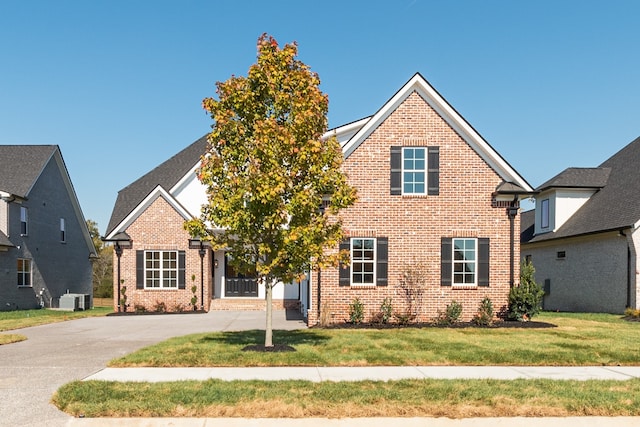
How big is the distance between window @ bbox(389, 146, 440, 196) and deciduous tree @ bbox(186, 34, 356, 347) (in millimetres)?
5632

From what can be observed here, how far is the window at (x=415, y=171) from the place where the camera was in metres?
15.9

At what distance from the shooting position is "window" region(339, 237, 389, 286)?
615 inches

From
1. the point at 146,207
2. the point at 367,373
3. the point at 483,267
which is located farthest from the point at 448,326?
the point at 146,207

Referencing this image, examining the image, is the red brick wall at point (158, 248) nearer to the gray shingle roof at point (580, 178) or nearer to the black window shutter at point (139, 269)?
the black window shutter at point (139, 269)

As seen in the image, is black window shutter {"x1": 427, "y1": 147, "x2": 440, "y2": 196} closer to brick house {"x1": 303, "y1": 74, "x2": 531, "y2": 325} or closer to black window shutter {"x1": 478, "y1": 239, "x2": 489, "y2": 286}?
brick house {"x1": 303, "y1": 74, "x2": 531, "y2": 325}

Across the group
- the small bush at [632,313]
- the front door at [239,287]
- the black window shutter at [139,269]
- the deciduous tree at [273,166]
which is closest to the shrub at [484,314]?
the small bush at [632,313]

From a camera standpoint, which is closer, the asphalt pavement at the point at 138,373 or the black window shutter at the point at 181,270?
the asphalt pavement at the point at 138,373

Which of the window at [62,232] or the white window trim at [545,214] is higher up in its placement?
the white window trim at [545,214]

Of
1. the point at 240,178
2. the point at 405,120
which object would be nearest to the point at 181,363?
the point at 240,178

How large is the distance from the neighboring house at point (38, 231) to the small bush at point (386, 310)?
18111 millimetres

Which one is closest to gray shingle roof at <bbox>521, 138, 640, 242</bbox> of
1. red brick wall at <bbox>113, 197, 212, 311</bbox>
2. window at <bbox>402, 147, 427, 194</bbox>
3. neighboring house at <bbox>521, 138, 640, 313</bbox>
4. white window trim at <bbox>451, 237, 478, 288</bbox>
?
neighboring house at <bbox>521, 138, 640, 313</bbox>

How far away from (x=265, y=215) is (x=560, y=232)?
62.7 ft

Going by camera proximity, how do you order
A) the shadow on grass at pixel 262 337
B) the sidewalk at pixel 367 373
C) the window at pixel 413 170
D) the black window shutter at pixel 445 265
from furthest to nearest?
the window at pixel 413 170, the black window shutter at pixel 445 265, the shadow on grass at pixel 262 337, the sidewalk at pixel 367 373

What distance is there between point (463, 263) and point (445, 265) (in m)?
0.62
